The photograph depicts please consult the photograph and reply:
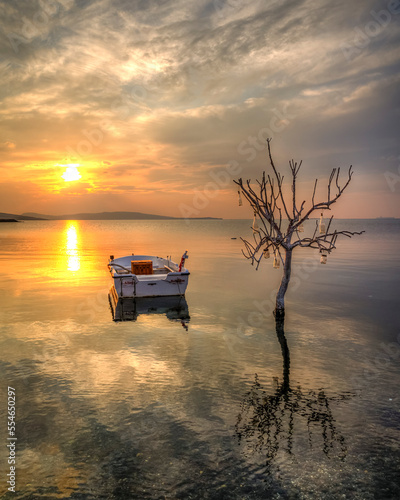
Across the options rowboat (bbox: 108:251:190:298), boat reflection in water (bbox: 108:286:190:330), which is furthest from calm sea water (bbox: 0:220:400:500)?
rowboat (bbox: 108:251:190:298)

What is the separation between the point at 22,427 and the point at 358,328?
13.7 metres

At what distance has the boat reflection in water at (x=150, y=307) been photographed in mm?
18453

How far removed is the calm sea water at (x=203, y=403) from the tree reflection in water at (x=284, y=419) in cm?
4

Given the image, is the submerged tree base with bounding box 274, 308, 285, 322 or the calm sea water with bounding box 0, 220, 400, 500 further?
the submerged tree base with bounding box 274, 308, 285, 322

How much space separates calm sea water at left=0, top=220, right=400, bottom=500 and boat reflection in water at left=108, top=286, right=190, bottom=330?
0.33 metres

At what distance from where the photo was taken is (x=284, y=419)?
869 cm

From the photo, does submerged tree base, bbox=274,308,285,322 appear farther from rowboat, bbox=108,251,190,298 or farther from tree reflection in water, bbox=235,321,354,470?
tree reflection in water, bbox=235,321,354,470

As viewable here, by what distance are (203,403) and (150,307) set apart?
11543mm

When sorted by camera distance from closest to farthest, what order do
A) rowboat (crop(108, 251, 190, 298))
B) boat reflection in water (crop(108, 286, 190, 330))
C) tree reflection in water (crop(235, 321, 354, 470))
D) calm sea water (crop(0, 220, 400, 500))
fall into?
1. calm sea water (crop(0, 220, 400, 500))
2. tree reflection in water (crop(235, 321, 354, 470))
3. boat reflection in water (crop(108, 286, 190, 330))
4. rowboat (crop(108, 251, 190, 298))

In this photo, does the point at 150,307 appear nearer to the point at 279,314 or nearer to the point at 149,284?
the point at 149,284

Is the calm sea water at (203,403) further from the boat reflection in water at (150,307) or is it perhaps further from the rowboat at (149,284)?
the rowboat at (149,284)

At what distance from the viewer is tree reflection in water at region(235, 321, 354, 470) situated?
25.1ft

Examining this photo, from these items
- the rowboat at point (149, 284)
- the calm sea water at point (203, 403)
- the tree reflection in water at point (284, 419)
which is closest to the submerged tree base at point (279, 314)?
the calm sea water at point (203, 403)

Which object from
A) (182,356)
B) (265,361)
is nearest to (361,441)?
(265,361)
